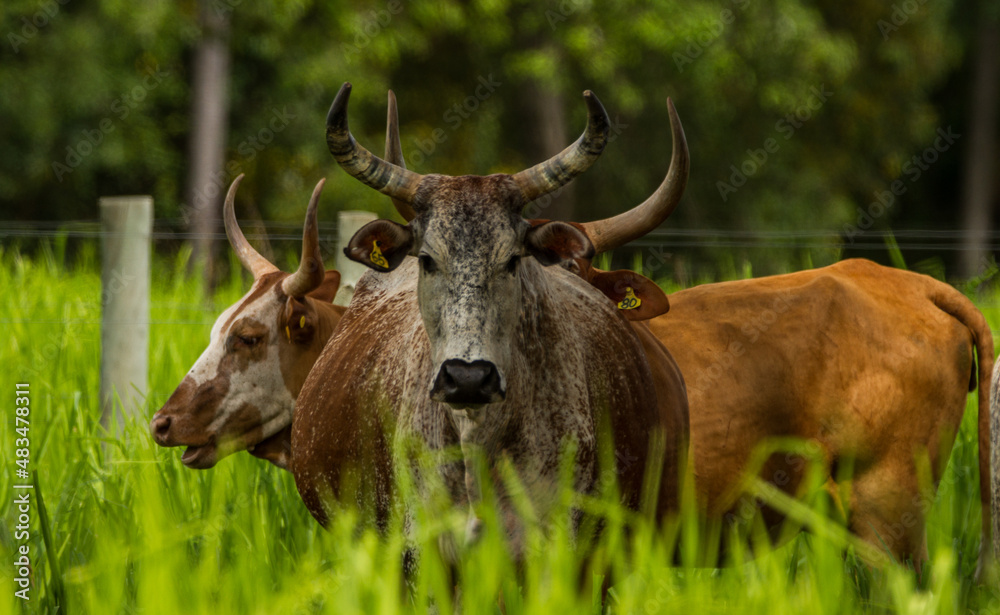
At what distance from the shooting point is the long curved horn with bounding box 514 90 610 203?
2799 mm

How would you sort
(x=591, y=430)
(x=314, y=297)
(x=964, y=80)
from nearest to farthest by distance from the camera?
(x=591, y=430) → (x=314, y=297) → (x=964, y=80)

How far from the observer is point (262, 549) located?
8.91 feet

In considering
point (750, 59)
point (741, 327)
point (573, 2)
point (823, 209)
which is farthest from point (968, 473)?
A: point (823, 209)

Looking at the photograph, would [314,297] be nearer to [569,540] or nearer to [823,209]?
[569,540]

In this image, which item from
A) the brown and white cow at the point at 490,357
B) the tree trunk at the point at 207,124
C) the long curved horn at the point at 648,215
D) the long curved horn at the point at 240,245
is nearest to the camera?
the brown and white cow at the point at 490,357

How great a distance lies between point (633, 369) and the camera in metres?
3.05

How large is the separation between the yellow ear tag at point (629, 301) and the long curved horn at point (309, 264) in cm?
100

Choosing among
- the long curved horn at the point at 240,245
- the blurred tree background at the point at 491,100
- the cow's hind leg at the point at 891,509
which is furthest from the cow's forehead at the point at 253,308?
the blurred tree background at the point at 491,100

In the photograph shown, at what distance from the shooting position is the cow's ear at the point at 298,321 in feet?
12.2

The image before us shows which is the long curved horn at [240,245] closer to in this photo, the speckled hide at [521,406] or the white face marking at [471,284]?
the speckled hide at [521,406]

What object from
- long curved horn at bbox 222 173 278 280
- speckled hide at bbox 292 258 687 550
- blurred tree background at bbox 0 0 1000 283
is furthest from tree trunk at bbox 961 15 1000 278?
speckled hide at bbox 292 258 687 550

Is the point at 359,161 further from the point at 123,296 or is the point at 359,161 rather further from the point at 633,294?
the point at 123,296

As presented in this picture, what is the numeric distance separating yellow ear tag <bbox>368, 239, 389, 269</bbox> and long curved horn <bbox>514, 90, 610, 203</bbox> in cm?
42

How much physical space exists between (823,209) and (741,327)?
1225cm
